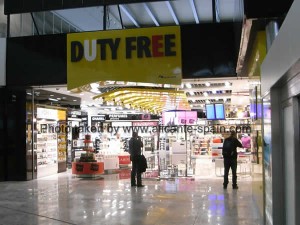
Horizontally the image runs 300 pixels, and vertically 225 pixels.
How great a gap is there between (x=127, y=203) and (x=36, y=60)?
20.4 feet

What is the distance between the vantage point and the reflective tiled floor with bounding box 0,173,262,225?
7.30 m

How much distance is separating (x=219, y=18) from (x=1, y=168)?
33.9 ft

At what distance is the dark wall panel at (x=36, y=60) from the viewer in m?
12.6

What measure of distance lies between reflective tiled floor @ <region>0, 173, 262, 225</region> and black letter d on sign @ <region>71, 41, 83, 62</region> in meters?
3.77

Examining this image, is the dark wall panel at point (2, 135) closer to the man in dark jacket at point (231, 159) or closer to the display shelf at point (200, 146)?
the man in dark jacket at point (231, 159)

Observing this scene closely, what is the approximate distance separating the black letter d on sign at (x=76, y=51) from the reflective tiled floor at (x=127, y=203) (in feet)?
12.4

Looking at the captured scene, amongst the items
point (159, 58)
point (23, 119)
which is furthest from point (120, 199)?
point (23, 119)

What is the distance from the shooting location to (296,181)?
13.0 ft

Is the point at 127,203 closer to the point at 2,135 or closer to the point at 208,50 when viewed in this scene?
the point at 208,50

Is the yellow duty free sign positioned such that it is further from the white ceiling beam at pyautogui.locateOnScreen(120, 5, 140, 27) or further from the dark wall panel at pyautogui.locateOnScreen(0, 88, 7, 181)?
the white ceiling beam at pyautogui.locateOnScreen(120, 5, 140, 27)

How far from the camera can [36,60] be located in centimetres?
1289

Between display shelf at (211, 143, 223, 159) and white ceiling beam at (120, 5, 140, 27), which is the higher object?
white ceiling beam at (120, 5, 140, 27)

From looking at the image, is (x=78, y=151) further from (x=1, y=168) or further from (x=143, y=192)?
(x=143, y=192)

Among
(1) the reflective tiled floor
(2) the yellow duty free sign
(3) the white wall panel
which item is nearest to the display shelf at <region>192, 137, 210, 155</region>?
(1) the reflective tiled floor
